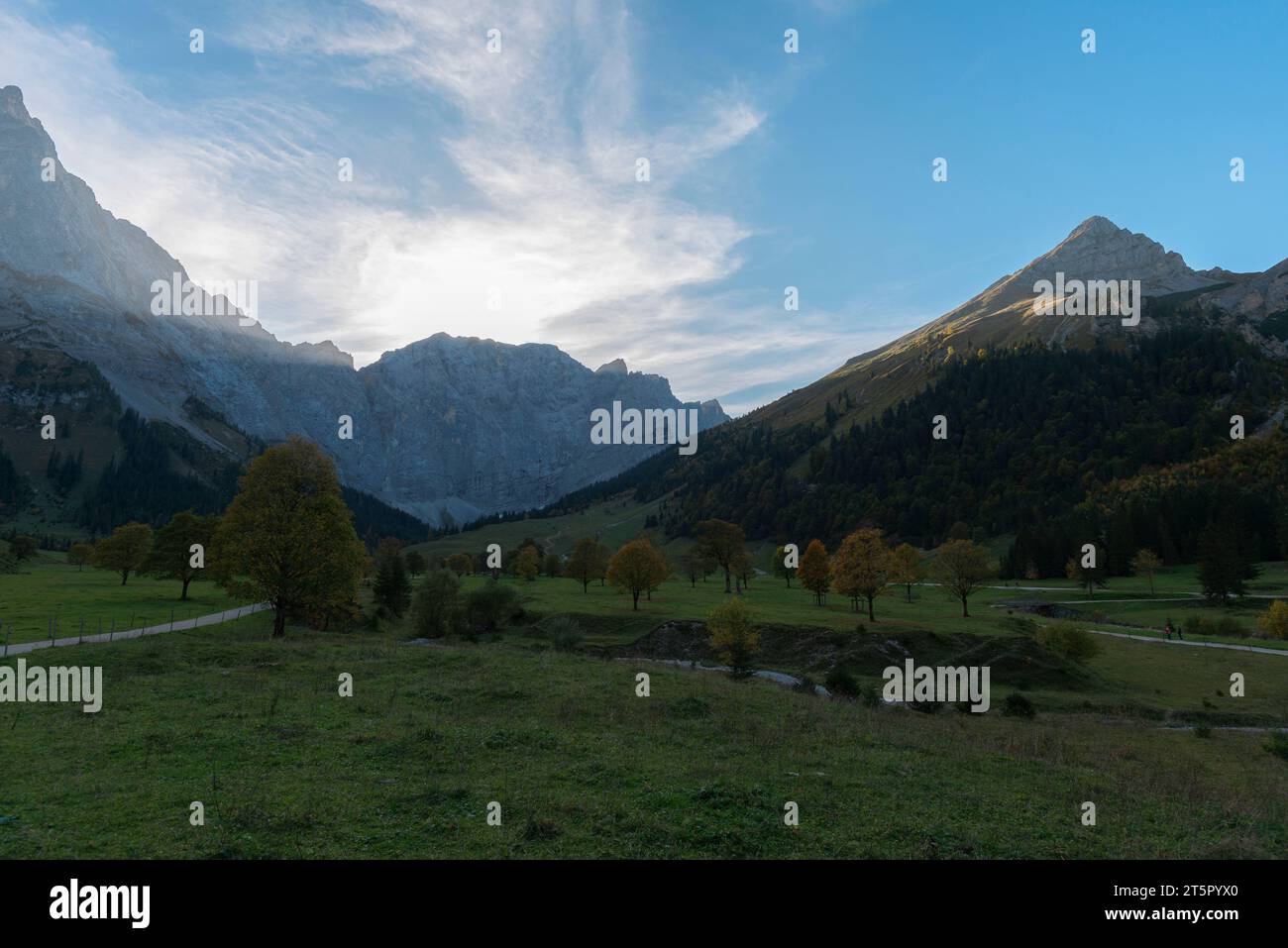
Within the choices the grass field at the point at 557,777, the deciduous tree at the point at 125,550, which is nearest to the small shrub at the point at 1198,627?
the grass field at the point at 557,777

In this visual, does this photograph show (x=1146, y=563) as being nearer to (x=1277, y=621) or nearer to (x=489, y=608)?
(x=1277, y=621)

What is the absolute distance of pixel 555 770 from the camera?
18.4m

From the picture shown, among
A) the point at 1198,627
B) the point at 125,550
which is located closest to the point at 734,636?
the point at 1198,627

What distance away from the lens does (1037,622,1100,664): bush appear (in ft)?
191

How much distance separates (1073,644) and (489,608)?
2313 inches

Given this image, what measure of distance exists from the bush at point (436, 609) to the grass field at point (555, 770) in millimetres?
29103

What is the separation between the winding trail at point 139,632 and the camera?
37.5 meters

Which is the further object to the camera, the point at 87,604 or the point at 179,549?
the point at 179,549

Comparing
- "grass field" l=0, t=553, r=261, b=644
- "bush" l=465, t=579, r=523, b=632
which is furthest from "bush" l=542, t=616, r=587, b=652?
"grass field" l=0, t=553, r=261, b=644

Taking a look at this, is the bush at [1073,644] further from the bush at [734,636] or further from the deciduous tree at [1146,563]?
the deciduous tree at [1146,563]

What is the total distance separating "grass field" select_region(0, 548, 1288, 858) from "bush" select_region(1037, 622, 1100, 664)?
17492 mm

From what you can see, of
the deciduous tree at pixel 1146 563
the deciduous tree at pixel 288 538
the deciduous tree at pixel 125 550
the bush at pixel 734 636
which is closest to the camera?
the deciduous tree at pixel 288 538

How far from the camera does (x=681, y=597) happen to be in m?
98.0
